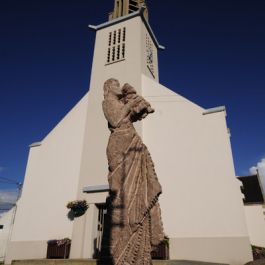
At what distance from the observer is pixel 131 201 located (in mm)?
3096

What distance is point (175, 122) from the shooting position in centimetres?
1387

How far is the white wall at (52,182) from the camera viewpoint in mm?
13248

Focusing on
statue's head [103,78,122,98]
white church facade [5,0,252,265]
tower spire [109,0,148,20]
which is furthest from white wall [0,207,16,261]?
statue's head [103,78,122,98]

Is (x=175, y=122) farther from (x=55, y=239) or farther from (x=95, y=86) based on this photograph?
(x=55, y=239)

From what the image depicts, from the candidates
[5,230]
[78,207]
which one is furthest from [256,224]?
[5,230]

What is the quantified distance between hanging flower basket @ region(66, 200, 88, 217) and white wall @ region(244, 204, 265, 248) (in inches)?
463

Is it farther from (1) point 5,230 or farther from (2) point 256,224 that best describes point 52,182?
(2) point 256,224

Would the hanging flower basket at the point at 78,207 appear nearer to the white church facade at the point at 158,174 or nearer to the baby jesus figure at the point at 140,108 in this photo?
the white church facade at the point at 158,174

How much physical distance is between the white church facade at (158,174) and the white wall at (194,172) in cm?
4

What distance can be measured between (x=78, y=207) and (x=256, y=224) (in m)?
13.4

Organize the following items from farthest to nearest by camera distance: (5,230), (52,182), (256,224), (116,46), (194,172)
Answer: (5,230), (116,46), (256,224), (52,182), (194,172)

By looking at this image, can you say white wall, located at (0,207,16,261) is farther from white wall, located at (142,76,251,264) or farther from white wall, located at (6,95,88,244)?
white wall, located at (142,76,251,264)

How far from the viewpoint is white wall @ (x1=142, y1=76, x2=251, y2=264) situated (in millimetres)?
10883

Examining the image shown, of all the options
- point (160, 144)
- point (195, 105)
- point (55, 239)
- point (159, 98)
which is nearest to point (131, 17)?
point (159, 98)
